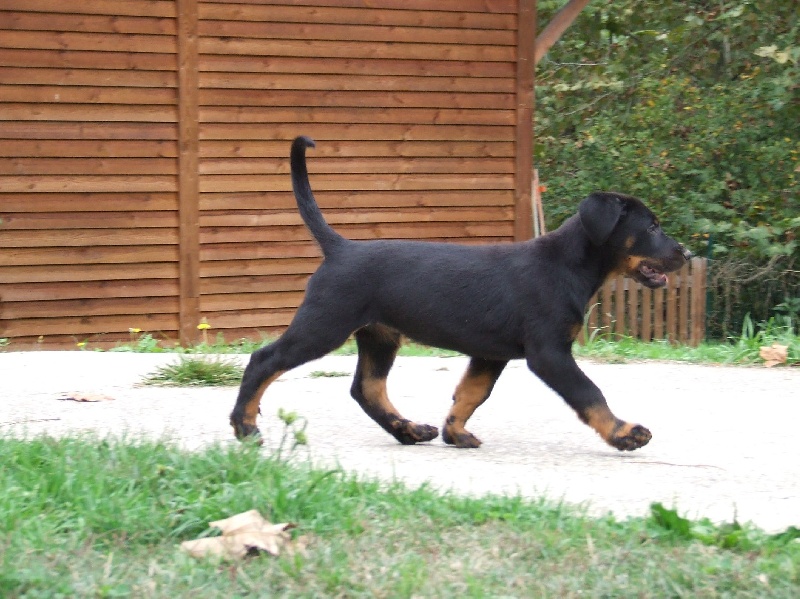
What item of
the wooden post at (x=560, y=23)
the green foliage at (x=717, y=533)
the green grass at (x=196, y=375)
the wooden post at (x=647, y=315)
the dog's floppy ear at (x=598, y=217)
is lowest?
the wooden post at (x=647, y=315)

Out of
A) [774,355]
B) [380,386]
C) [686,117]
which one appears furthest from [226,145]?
[686,117]

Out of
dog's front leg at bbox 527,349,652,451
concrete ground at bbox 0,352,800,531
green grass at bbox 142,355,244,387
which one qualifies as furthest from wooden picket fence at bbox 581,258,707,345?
dog's front leg at bbox 527,349,652,451

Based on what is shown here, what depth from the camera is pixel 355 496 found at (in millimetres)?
4168

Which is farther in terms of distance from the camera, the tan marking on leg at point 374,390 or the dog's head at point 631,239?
the tan marking on leg at point 374,390

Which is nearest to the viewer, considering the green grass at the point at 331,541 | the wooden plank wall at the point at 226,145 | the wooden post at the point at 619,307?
the green grass at the point at 331,541

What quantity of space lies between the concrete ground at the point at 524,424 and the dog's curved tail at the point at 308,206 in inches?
35.5

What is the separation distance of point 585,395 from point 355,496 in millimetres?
1400

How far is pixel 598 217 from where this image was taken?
17.8 feet

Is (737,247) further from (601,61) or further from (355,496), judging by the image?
(355,496)

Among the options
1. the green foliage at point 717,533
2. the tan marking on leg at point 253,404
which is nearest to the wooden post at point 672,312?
the tan marking on leg at point 253,404

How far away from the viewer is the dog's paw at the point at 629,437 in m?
5.10

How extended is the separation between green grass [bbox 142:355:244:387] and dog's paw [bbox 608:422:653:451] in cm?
269

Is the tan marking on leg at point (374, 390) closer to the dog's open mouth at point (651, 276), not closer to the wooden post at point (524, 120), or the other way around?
the dog's open mouth at point (651, 276)

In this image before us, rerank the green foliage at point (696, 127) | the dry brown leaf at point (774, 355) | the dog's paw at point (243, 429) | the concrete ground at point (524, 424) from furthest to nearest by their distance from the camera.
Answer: the green foliage at point (696, 127), the dry brown leaf at point (774, 355), the dog's paw at point (243, 429), the concrete ground at point (524, 424)
